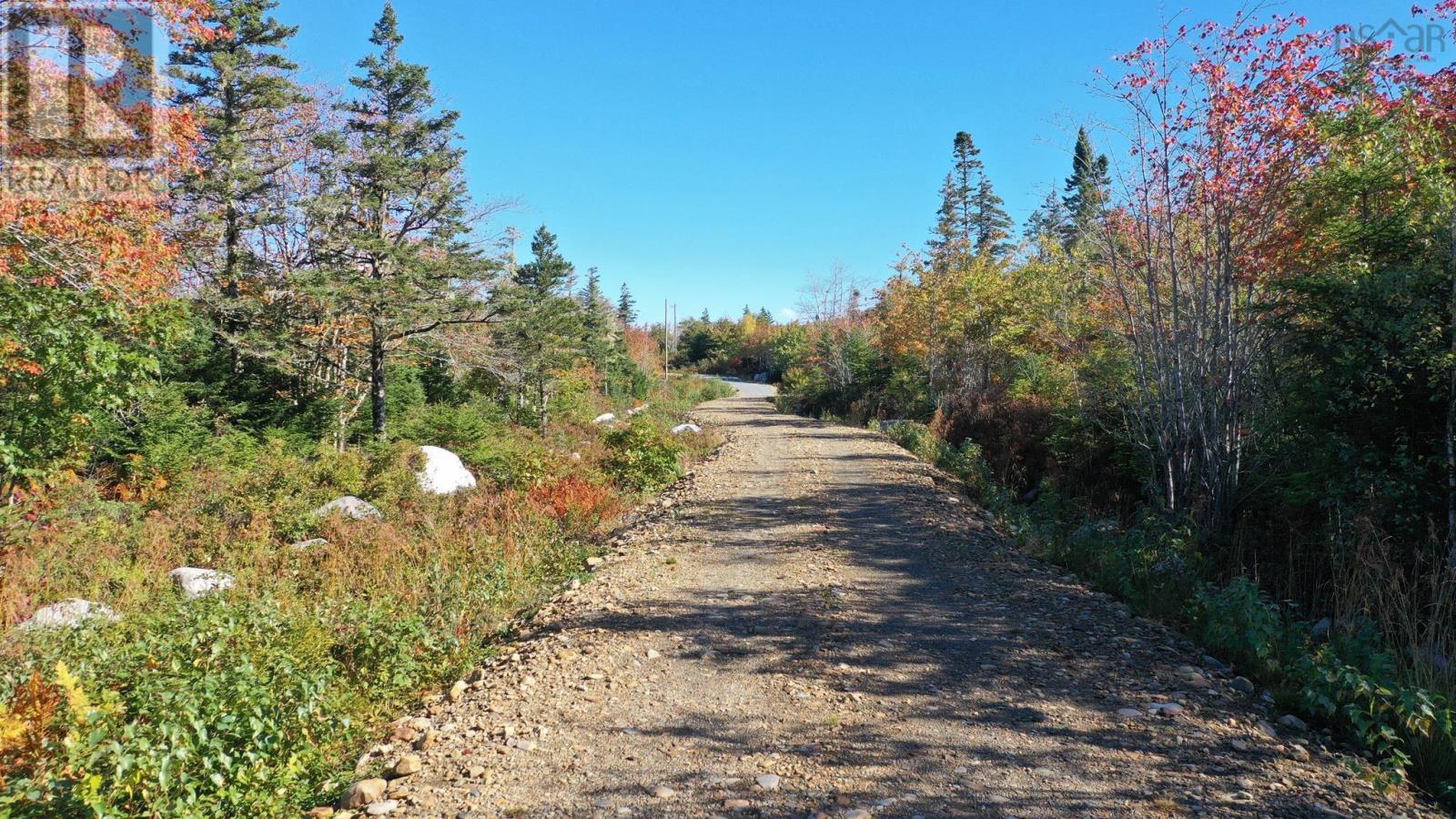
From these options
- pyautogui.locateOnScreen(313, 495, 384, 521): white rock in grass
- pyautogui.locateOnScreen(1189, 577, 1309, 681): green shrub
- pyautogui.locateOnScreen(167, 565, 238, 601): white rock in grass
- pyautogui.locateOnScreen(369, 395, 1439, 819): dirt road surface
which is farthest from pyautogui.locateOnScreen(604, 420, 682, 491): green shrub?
pyautogui.locateOnScreen(1189, 577, 1309, 681): green shrub

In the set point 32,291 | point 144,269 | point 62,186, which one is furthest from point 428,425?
point 32,291

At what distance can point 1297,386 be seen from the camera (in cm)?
674

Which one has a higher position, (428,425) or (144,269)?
(144,269)

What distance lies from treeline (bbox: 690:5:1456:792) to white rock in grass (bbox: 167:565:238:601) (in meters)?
8.83

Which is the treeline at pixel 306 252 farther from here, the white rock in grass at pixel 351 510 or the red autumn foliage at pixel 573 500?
the red autumn foliage at pixel 573 500

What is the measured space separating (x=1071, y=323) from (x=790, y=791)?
12879 mm

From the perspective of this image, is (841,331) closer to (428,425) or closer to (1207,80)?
(428,425)

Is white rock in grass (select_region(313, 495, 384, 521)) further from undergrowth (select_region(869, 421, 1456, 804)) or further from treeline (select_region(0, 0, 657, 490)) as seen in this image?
undergrowth (select_region(869, 421, 1456, 804))

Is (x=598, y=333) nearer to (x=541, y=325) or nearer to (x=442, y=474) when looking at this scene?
(x=541, y=325)

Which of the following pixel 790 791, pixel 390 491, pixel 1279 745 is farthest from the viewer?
pixel 390 491

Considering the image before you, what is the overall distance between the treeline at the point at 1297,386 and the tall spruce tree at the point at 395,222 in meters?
12.1

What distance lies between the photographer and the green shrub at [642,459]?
1223 cm

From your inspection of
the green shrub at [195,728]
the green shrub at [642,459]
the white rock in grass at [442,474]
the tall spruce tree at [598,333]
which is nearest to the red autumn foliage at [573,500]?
the green shrub at [642,459]

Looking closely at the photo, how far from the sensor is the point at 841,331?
3262cm
